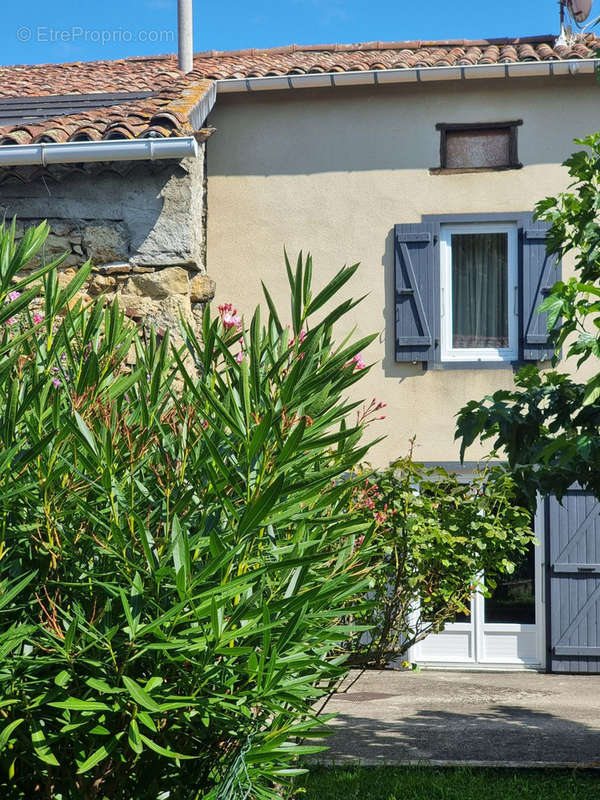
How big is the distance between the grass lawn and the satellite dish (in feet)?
28.3

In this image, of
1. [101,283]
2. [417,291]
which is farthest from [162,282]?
[417,291]

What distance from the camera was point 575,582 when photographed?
10148 mm

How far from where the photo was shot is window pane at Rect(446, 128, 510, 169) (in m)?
10.1

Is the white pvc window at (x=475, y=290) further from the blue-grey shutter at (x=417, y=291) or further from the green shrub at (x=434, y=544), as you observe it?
the green shrub at (x=434, y=544)

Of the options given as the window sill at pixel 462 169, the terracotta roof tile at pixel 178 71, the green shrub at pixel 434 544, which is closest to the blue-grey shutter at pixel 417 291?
the window sill at pixel 462 169

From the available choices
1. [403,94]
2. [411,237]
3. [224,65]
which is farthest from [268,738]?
[224,65]

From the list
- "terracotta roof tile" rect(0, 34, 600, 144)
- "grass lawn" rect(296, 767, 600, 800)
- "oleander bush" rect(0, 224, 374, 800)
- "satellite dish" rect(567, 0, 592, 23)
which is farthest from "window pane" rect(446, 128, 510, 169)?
"oleander bush" rect(0, 224, 374, 800)

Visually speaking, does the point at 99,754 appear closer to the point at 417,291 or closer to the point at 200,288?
the point at 200,288

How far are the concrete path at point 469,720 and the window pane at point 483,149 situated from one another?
17.4ft

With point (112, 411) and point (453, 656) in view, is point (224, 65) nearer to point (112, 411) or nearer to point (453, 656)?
point (453, 656)

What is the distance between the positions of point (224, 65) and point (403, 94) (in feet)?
7.15

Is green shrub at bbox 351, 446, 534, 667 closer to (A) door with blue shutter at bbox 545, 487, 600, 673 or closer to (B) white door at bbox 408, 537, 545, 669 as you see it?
(A) door with blue shutter at bbox 545, 487, 600, 673

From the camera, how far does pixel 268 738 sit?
183cm

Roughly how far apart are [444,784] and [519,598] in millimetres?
5322
